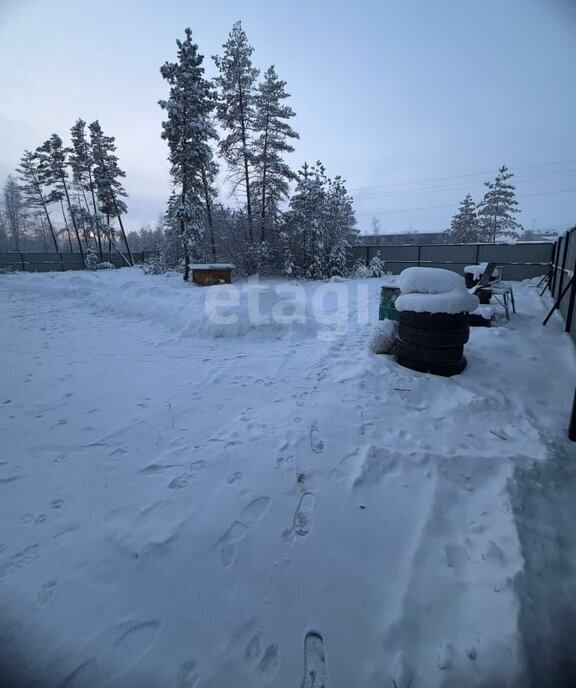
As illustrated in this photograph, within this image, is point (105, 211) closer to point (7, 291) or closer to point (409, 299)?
point (7, 291)

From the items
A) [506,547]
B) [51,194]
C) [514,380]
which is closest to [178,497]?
[506,547]

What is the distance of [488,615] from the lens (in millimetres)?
1655

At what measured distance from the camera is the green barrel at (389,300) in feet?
20.3

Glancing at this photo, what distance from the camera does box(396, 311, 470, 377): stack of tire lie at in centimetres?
416

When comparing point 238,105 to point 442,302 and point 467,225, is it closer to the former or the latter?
point 442,302

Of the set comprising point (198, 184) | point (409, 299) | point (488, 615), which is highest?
point (198, 184)

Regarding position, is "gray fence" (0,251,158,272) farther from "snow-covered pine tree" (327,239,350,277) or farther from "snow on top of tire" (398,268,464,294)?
"snow on top of tire" (398,268,464,294)

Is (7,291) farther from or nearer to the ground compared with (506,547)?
farther from the ground

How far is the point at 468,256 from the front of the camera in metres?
14.9

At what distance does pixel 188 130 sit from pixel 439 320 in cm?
1471

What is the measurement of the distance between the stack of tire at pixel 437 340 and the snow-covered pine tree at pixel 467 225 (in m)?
29.8

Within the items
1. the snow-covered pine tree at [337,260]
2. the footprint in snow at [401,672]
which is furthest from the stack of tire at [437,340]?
the snow-covered pine tree at [337,260]

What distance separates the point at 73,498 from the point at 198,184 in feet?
50.7

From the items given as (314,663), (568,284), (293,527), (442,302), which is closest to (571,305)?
(568,284)
